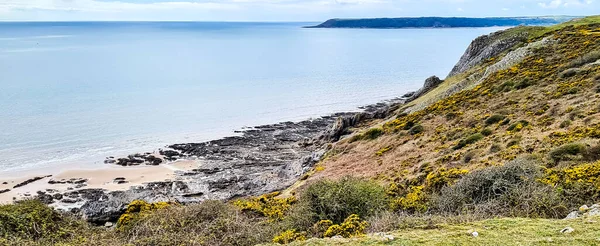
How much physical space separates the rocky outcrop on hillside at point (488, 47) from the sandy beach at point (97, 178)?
3285 cm

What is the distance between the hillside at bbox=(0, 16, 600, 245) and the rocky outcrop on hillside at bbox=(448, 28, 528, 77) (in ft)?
49.4

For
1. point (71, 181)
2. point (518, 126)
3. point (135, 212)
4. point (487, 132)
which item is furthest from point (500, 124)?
point (71, 181)

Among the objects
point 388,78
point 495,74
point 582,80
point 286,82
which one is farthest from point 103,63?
point 582,80

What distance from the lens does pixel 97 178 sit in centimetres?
3809

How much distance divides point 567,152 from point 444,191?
16.6 ft

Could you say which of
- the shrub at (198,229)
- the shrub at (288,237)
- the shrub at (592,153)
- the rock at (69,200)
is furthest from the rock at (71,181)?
the shrub at (592,153)

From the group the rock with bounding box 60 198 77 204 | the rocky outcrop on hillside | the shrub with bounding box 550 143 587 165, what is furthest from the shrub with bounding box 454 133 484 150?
the rocky outcrop on hillside

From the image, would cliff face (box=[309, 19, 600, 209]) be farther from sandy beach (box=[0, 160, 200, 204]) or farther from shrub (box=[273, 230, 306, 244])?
sandy beach (box=[0, 160, 200, 204])

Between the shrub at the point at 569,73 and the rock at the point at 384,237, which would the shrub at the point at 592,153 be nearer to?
the rock at the point at 384,237

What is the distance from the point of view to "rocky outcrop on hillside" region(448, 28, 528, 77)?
48656mm

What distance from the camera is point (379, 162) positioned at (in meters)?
26.7

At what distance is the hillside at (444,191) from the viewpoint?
10.4m

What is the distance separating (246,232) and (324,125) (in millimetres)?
42892

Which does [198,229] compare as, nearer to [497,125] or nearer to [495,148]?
[495,148]
